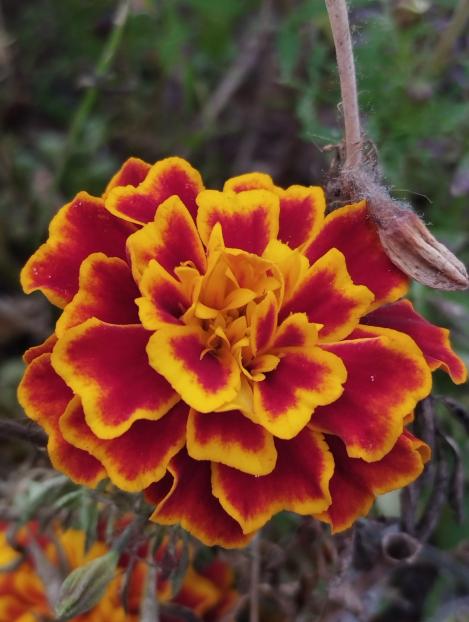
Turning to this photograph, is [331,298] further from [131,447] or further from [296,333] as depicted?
[131,447]

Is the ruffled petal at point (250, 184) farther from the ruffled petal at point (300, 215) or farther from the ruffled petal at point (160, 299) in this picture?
the ruffled petal at point (160, 299)

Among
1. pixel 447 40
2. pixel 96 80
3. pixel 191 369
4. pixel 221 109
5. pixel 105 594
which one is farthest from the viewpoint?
pixel 221 109

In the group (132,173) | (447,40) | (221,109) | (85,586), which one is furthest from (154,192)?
(221,109)

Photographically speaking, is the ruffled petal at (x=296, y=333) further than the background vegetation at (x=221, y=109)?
No

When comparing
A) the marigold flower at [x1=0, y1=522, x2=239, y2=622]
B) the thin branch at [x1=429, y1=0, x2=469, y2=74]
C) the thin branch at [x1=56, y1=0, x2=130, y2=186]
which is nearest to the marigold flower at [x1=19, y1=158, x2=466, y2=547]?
the marigold flower at [x1=0, y1=522, x2=239, y2=622]

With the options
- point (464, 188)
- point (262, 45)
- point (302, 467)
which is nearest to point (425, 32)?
point (464, 188)

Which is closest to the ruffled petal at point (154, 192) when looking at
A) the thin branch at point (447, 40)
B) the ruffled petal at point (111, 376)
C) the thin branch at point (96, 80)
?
the ruffled petal at point (111, 376)
